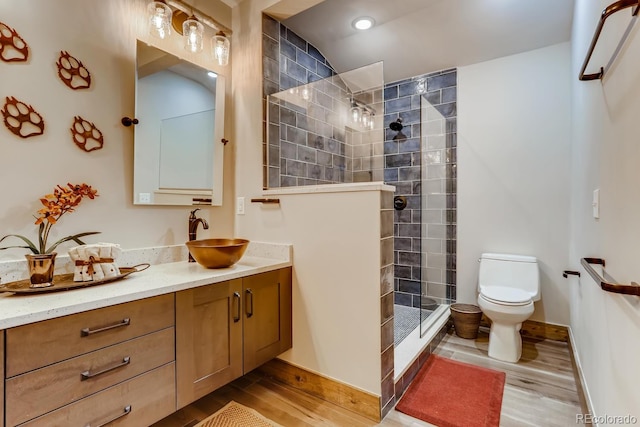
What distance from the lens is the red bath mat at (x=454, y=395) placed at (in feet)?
5.66

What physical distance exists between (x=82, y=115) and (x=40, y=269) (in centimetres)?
84

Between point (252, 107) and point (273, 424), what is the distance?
6.79ft

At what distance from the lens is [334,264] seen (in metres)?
1.89

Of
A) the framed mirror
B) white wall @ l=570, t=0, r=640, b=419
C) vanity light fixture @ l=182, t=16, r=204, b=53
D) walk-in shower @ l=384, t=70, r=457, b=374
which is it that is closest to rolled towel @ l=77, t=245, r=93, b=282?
the framed mirror

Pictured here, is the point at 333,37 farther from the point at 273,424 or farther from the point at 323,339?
the point at 273,424

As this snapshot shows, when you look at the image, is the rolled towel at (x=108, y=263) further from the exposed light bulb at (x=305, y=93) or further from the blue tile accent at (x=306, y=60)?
Answer: the blue tile accent at (x=306, y=60)

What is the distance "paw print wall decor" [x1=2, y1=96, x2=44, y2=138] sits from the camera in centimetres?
141

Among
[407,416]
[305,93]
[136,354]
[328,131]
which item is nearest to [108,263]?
[136,354]

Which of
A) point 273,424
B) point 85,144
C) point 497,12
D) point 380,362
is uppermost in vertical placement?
point 497,12

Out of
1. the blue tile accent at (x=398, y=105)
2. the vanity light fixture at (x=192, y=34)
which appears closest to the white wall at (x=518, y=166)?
the blue tile accent at (x=398, y=105)

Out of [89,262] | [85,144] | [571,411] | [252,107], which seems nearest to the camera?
[89,262]

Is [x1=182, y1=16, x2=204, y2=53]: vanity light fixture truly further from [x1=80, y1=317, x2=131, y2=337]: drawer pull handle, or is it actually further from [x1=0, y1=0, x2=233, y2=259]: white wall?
[x1=80, y1=317, x2=131, y2=337]: drawer pull handle

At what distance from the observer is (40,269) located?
1323mm

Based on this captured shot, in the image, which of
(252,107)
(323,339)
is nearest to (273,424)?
(323,339)
